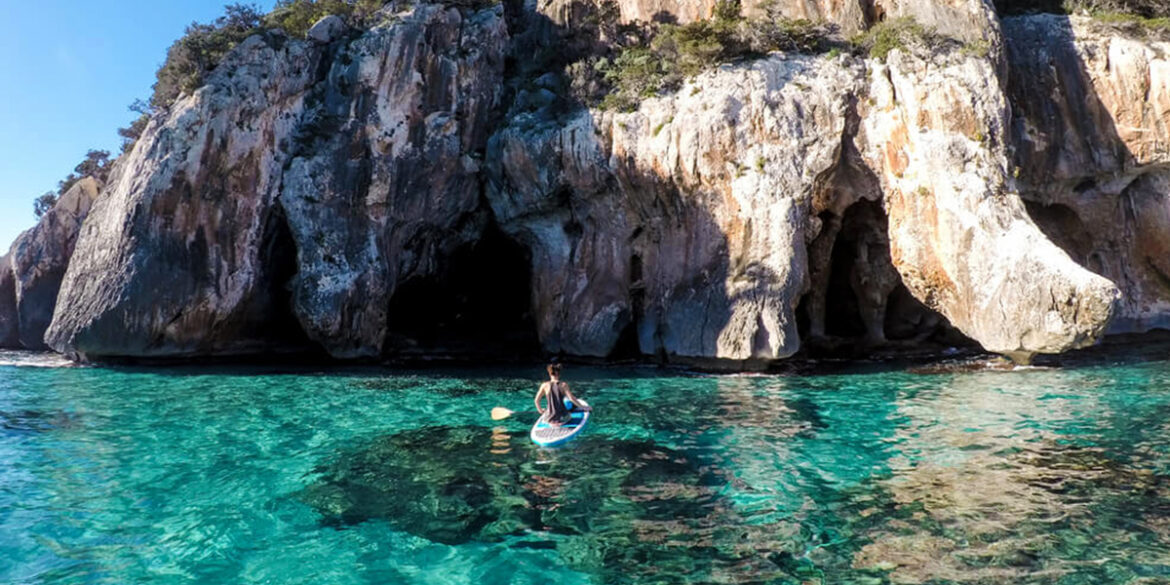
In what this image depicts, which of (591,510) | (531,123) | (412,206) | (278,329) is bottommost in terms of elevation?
(591,510)

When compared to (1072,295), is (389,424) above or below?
below

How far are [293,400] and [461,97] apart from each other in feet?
45.2

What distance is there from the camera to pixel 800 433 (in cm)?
1076

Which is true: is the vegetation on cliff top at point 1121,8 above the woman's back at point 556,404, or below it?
above

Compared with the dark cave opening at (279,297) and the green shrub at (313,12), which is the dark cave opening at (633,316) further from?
the green shrub at (313,12)

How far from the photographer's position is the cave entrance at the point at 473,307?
85.0 feet

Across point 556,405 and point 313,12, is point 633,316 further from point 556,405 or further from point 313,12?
point 313,12

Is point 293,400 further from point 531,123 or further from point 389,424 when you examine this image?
point 531,123

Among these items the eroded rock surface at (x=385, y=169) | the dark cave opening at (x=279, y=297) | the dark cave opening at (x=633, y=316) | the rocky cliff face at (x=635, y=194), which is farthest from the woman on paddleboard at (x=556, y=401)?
the dark cave opening at (x=279, y=297)

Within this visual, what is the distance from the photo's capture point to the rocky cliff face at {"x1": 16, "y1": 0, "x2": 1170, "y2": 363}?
1814 centimetres

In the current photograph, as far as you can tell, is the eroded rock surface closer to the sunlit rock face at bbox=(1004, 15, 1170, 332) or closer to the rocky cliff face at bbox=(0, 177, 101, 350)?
the rocky cliff face at bbox=(0, 177, 101, 350)

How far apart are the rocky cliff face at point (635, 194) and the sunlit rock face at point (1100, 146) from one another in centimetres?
8

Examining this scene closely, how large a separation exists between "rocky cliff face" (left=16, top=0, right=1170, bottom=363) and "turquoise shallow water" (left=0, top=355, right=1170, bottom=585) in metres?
5.78

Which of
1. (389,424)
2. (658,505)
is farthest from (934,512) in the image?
(389,424)
